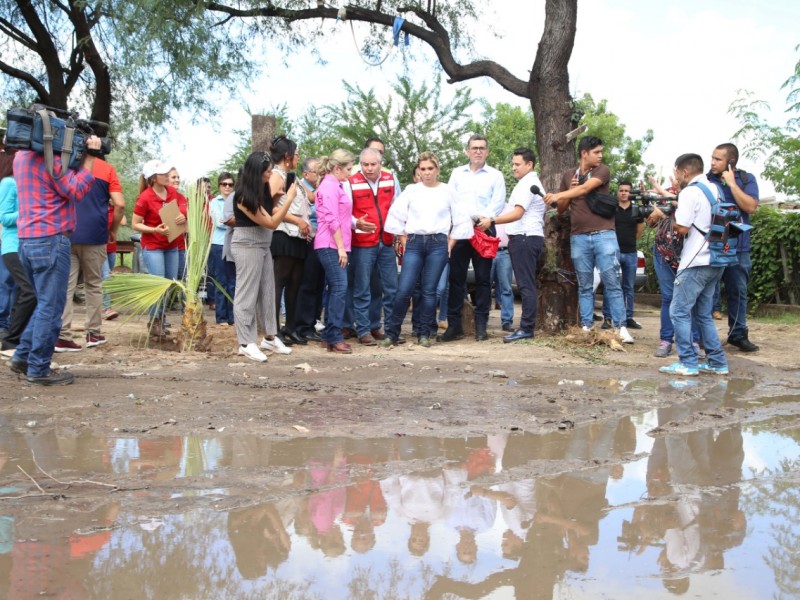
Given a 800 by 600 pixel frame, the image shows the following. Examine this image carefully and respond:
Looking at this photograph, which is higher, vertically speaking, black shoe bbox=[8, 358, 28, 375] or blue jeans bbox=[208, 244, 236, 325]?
blue jeans bbox=[208, 244, 236, 325]

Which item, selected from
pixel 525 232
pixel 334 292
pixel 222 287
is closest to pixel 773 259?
pixel 525 232

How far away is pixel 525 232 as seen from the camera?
911 centimetres

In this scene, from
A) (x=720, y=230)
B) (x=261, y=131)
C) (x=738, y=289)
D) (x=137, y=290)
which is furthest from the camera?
(x=261, y=131)

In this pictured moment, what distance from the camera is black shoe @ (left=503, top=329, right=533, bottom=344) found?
9172mm

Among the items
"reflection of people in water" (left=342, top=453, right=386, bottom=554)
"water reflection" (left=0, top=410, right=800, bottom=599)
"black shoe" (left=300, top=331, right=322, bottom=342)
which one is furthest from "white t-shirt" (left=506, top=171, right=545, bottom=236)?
"reflection of people in water" (left=342, top=453, right=386, bottom=554)

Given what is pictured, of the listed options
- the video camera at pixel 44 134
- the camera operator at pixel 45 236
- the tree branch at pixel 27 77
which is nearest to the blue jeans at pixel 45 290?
the camera operator at pixel 45 236

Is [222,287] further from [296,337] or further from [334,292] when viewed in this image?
[334,292]

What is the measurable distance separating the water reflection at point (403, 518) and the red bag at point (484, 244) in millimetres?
4132

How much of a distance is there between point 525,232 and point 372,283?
177cm

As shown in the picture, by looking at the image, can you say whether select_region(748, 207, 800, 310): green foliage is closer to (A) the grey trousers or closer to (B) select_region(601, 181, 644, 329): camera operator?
(B) select_region(601, 181, 644, 329): camera operator

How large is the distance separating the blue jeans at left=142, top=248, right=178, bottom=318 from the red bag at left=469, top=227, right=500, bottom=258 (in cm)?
331

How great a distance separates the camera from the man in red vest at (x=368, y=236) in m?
8.89

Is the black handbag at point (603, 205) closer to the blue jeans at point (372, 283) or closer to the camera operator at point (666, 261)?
the camera operator at point (666, 261)

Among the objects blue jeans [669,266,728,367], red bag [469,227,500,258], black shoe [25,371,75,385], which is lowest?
black shoe [25,371,75,385]
